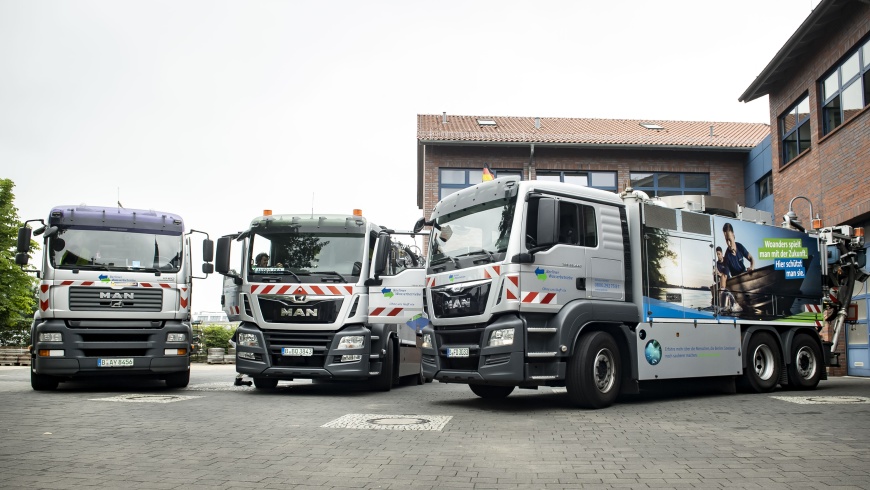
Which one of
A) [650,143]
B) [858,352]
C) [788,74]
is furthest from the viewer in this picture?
[650,143]

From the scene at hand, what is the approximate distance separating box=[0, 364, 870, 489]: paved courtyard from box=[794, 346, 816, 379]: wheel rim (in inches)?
81.8

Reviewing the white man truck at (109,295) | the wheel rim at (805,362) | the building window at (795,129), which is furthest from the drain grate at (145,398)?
the building window at (795,129)

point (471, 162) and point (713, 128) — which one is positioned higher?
point (713, 128)

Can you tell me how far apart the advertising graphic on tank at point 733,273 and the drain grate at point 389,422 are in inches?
151

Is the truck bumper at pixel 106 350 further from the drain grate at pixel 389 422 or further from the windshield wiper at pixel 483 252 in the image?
the windshield wiper at pixel 483 252

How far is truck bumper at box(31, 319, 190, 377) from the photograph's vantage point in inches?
500

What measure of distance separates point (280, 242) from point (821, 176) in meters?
13.1

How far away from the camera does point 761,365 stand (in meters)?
13.4

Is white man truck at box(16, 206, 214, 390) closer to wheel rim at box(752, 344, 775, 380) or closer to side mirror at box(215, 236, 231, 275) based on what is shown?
side mirror at box(215, 236, 231, 275)

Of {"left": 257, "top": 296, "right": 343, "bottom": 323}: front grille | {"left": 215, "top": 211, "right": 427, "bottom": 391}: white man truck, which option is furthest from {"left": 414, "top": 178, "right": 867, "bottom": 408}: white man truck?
{"left": 257, "top": 296, "right": 343, "bottom": 323}: front grille

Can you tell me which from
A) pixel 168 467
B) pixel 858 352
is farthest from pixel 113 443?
pixel 858 352

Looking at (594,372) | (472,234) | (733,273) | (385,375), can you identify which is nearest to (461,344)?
(472,234)

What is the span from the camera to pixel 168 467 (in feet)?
19.4

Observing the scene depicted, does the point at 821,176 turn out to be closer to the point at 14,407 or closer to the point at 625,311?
the point at 625,311
